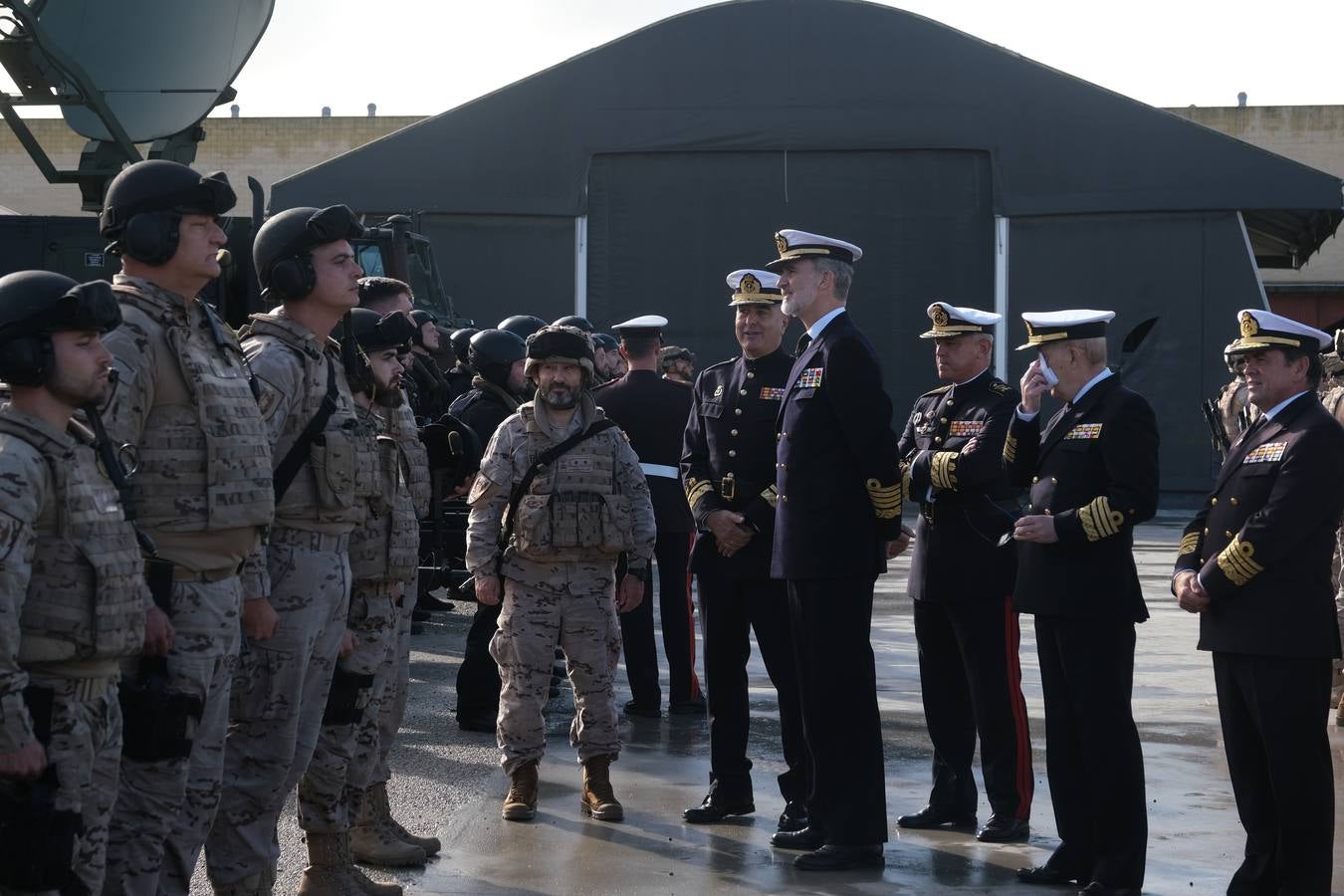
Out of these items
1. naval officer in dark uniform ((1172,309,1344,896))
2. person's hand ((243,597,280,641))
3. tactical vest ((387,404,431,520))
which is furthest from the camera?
tactical vest ((387,404,431,520))

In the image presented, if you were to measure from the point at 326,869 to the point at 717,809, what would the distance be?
190 centimetres

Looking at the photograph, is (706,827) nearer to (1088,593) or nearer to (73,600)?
(1088,593)

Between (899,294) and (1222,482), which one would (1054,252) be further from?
(1222,482)

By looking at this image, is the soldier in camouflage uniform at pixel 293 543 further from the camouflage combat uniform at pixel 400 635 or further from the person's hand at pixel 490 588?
the person's hand at pixel 490 588

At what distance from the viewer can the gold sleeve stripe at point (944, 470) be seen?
6871mm

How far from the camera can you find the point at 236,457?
4508 mm

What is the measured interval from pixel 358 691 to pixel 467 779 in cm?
214

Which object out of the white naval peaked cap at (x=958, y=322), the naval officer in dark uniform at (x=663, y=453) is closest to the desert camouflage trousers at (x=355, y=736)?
the white naval peaked cap at (x=958, y=322)

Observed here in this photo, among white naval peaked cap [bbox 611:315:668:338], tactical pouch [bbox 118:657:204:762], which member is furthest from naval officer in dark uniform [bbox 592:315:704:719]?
tactical pouch [bbox 118:657:204:762]

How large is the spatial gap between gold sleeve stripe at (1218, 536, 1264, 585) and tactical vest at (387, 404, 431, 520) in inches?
111

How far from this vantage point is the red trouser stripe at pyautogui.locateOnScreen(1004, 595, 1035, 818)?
22.0 feet

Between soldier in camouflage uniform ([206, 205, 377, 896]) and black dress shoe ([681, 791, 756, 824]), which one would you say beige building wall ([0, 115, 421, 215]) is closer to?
black dress shoe ([681, 791, 756, 824])

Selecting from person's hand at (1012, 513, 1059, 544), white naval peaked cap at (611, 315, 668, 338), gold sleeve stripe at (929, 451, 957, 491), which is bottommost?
person's hand at (1012, 513, 1059, 544)

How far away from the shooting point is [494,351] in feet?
29.7
